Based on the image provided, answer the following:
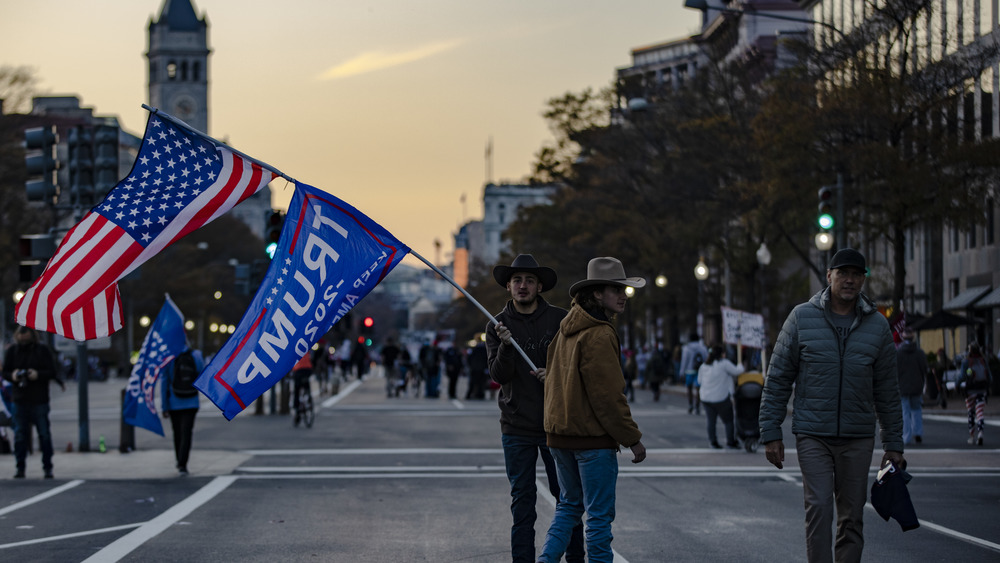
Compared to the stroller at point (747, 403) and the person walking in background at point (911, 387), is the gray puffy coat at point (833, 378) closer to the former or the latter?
the stroller at point (747, 403)

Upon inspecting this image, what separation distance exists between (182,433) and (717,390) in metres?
7.67

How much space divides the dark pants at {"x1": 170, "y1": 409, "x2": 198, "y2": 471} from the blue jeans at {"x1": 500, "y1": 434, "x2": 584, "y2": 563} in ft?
28.0

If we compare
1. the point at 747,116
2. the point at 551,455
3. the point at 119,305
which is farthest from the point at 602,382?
the point at 747,116

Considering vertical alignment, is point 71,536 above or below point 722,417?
below

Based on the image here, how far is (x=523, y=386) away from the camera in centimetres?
843

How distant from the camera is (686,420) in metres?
27.2

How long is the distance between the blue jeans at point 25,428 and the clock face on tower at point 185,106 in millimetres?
171929

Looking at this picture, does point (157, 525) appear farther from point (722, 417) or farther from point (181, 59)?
point (181, 59)

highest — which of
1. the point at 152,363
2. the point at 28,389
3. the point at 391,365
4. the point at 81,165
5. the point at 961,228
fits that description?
the point at 81,165

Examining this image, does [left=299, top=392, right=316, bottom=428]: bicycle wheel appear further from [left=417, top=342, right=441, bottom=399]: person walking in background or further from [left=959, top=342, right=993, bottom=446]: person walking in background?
[left=417, top=342, right=441, bottom=399]: person walking in background

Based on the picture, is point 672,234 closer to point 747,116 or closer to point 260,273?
point 747,116

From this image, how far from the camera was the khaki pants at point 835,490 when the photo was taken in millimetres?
7668

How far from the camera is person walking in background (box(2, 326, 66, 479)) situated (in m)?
15.7

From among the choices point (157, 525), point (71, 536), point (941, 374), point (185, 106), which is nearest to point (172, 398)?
point (157, 525)
